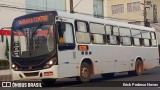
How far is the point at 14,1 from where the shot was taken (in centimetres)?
3503

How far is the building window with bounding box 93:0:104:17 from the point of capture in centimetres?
4820

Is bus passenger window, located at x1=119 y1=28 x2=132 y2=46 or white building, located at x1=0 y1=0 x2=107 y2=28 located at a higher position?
white building, located at x1=0 y1=0 x2=107 y2=28

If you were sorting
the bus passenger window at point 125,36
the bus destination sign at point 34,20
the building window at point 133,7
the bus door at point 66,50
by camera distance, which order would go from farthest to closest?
the building window at point 133,7 < the bus passenger window at point 125,36 < the bus destination sign at point 34,20 < the bus door at point 66,50

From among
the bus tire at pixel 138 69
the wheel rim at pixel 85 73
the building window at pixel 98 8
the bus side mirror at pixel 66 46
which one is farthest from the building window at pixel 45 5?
the bus side mirror at pixel 66 46

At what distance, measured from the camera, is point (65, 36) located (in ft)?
54.6

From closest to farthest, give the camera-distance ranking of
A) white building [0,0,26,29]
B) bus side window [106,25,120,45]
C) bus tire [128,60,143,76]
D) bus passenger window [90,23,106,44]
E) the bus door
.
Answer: the bus door
bus passenger window [90,23,106,44]
bus side window [106,25,120,45]
bus tire [128,60,143,76]
white building [0,0,26,29]

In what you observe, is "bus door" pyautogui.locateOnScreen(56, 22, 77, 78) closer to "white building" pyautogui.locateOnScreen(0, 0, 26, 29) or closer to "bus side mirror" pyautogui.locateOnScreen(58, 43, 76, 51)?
"bus side mirror" pyautogui.locateOnScreen(58, 43, 76, 51)

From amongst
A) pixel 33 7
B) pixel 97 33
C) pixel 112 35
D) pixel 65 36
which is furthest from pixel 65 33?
pixel 33 7

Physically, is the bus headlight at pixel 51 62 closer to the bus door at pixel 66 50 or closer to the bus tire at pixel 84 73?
the bus door at pixel 66 50

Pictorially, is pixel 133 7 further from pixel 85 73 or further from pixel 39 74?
pixel 39 74

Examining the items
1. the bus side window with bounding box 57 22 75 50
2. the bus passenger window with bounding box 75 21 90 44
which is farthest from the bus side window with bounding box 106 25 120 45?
the bus side window with bounding box 57 22 75 50

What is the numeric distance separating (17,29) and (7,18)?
17.5 m

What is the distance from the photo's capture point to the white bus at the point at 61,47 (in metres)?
16.0

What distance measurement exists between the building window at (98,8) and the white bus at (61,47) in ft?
90.2
